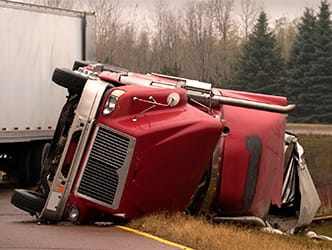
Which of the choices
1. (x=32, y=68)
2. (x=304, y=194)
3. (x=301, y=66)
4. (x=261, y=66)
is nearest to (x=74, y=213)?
(x=304, y=194)

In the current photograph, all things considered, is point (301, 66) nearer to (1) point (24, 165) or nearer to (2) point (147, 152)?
(1) point (24, 165)

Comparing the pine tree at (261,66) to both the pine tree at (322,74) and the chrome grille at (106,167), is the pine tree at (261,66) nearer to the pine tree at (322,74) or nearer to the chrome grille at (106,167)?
the pine tree at (322,74)

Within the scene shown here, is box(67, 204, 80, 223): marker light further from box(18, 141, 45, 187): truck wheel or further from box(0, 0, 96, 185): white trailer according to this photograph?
box(18, 141, 45, 187): truck wheel

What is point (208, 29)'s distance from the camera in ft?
264

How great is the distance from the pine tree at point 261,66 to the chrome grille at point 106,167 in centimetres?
6258

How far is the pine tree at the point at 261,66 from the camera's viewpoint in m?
73.2

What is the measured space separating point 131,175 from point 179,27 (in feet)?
236

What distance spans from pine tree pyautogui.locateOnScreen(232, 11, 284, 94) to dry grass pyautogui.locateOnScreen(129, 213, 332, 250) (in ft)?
205

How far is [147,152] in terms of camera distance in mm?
10305

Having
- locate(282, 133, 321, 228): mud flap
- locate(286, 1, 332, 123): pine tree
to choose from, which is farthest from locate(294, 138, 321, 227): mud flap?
locate(286, 1, 332, 123): pine tree

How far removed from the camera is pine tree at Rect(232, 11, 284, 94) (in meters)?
73.2

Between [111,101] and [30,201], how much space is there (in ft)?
5.41

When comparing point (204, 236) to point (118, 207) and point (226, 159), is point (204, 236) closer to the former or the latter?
point (118, 207)

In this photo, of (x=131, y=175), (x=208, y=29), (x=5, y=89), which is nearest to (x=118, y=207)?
(x=131, y=175)
